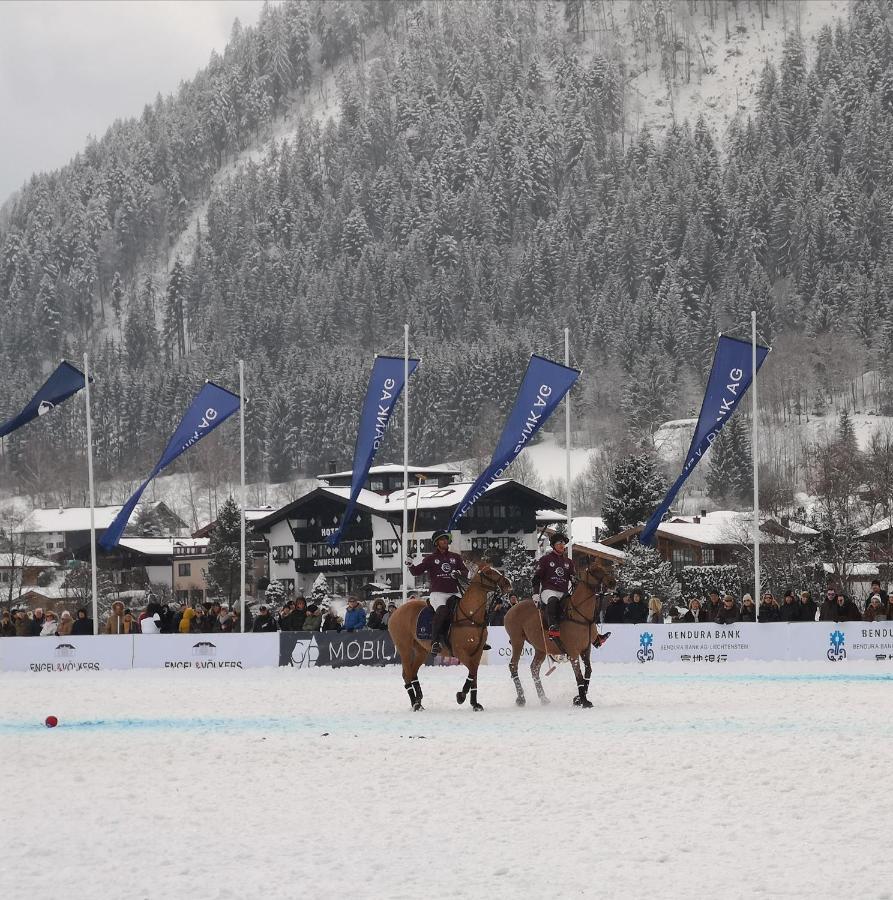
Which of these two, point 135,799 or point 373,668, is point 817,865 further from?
point 373,668

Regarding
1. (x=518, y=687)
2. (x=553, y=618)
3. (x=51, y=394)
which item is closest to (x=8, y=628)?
(x=51, y=394)

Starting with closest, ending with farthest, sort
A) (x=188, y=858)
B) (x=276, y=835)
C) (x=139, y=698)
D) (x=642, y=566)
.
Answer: (x=188, y=858)
(x=276, y=835)
(x=139, y=698)
(x=642, y=566)

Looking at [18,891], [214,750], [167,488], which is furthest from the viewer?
[167,488]

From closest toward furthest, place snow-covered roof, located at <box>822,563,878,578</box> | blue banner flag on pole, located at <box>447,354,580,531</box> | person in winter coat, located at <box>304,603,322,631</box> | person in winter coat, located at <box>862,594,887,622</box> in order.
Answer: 1. person in winter coat, located at <box>862,594,887,622</box>
2. blue banner flag on pole, located at <box>447,354,580,531</box>
3. person in winter coat, located at <box>304,603,322,631</box>
4. snow-covered roof, located at <box>822,563,878,578</box>

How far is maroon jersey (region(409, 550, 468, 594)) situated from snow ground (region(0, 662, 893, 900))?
1.66 meters

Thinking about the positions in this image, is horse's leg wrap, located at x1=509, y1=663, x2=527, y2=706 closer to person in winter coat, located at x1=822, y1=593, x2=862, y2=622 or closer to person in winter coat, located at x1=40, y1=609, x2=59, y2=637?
person in winter coat, located at x1=822, y1=593, x2=862, y2=622

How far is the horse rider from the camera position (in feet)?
66.7

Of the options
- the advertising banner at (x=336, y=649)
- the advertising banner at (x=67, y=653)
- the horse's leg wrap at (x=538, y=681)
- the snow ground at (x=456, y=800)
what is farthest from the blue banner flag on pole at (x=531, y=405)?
the snow ground at (x=456, y=800)

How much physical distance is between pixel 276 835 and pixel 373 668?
21.8 m

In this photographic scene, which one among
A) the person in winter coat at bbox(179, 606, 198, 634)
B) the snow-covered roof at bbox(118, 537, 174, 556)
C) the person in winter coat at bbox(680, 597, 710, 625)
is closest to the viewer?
the person in winter coat at bbox(680, 597, 710, 625)

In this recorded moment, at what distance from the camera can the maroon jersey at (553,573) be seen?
2089cm

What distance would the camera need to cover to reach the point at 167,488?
19875 cm

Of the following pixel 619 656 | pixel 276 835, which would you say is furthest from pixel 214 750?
pixel 619 656

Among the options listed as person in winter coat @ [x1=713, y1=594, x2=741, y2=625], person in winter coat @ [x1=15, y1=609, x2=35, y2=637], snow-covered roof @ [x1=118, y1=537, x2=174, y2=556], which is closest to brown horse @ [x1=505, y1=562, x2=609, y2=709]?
person in winter coat @ [x1=713, y1=594, x2=741, y2=625]
